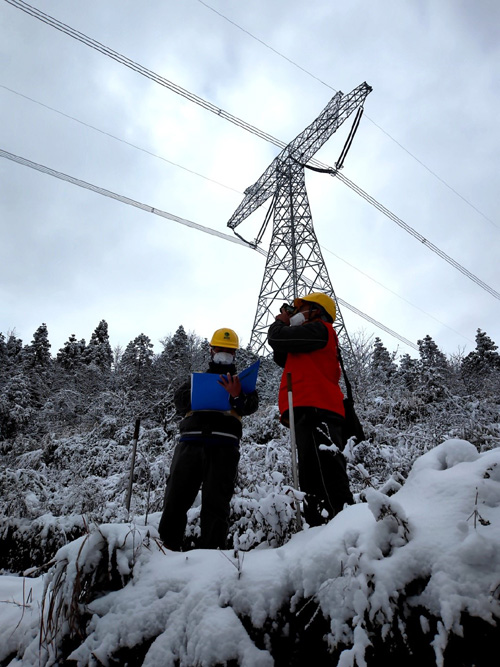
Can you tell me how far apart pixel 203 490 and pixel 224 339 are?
135cm

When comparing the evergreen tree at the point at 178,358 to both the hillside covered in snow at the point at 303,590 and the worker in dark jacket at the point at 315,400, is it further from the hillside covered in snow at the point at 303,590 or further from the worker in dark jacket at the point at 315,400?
the hillside covered in snow at the point at 303,590

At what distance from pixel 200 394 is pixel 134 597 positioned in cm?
158

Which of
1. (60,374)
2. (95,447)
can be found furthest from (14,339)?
(95,447)

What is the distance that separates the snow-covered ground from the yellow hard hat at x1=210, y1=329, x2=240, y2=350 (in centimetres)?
197

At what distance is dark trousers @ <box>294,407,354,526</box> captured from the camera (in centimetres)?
229

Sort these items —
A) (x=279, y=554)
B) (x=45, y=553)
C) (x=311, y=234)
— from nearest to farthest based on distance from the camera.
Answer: (x=279, y=554)
(x=45, y=553)
(x=311, y=234)

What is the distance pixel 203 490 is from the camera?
264cm

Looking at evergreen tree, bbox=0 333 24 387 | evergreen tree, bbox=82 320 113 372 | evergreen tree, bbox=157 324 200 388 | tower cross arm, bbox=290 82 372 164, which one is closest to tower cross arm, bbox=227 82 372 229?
tower cross arm, bbox=290 82 372 164

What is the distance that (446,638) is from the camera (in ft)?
3.22

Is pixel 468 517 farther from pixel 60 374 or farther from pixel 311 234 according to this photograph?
pixel 60 374

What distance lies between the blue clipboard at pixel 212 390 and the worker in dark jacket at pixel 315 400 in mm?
282

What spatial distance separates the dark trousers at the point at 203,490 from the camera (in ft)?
8.34

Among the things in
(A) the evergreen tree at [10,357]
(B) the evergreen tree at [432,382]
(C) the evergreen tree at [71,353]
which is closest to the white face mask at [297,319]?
(B) the evergreen tree at [432,382]

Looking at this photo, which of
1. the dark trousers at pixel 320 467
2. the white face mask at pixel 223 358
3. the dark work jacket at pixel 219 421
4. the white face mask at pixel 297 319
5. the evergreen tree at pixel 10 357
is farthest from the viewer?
the evergreen tree at pixel 10 357
